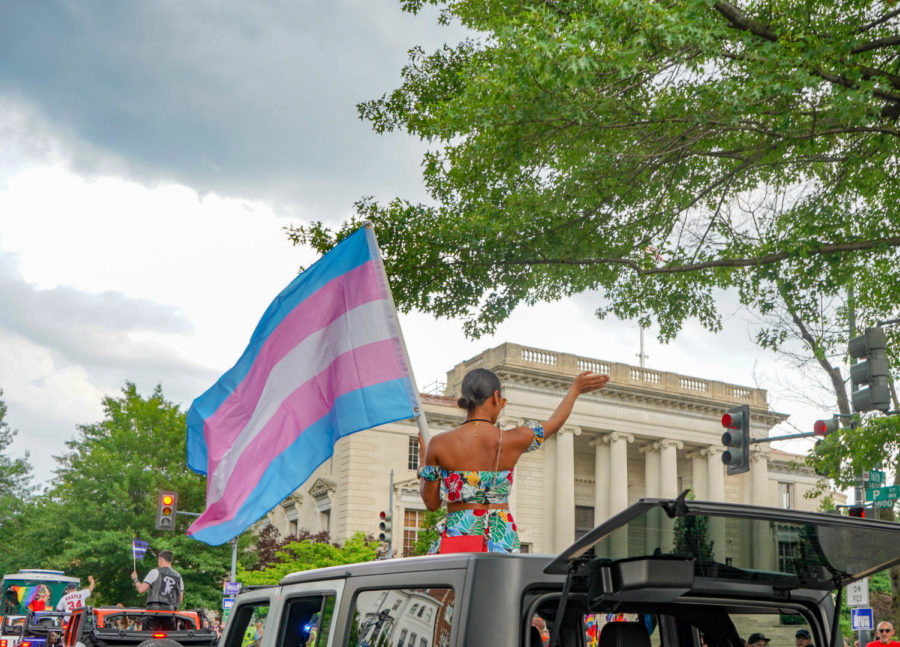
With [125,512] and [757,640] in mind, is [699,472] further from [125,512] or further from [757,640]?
[757,640]

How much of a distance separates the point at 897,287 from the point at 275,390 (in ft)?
32.1

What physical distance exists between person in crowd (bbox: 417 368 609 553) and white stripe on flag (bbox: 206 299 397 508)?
186cm

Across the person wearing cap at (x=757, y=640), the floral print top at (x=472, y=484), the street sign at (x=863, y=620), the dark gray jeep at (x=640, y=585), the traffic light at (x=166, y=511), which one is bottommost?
the street sign at (x=863, y=620)

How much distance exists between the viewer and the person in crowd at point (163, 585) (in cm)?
1270

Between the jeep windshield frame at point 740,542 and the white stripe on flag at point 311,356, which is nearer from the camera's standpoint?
the jeep windshield frame at point 740,542

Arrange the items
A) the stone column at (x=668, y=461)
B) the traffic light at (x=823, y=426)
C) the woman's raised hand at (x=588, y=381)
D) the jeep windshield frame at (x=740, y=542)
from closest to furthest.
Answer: the jeep windshield frame at (x=740, y=542)
the woman's raised hand at (x=588, y=381)
the traffic light at (x=823, y=426)
the stone column at (x=668, y=461)

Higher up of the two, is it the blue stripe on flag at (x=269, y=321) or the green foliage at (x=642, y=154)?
the green foliage at (x=642, y=154)

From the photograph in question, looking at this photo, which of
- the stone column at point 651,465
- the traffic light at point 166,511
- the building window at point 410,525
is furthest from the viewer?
the stone column at point 651,465

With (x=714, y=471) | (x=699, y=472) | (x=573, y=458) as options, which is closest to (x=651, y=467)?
(x=699, y=472)

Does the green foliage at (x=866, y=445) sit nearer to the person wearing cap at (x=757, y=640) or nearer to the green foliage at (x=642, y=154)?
the green foliage at (x=642, y=154)

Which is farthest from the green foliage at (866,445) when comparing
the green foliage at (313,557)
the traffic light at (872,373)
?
the green foliage at (313,557)

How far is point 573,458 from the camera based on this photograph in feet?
213

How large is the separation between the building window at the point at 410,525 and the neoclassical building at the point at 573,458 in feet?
0.22

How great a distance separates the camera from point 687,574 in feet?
8.61
